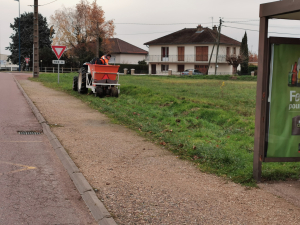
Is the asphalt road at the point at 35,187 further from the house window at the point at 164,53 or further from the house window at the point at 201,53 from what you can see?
the house window at the point at 164,53

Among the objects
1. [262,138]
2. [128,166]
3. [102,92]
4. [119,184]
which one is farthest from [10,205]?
[102,92]

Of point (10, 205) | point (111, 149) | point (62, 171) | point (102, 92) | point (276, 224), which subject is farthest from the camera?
point (102, 92)

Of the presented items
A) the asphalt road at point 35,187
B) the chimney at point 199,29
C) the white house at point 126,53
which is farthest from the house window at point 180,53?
the asphalt road at point 35,187

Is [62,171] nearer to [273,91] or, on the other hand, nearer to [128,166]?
[128,166]

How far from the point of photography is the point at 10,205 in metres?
5.21

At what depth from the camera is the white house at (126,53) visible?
8644 cm

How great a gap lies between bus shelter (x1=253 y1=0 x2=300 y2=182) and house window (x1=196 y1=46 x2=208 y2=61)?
6546cm

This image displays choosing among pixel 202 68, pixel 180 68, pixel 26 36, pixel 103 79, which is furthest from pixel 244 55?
pixel 103 79

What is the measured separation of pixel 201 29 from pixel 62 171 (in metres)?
70.1

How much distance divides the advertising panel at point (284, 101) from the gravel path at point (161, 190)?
0.83 meters

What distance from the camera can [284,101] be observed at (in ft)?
20.1

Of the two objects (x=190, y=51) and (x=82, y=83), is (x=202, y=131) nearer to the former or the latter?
(x=82, y=83)

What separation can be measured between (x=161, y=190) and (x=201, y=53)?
66908 mm

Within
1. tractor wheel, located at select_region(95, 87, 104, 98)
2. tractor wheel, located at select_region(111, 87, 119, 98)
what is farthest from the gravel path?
tractor wheel, located at select_region(111, 87, 119, 98)
